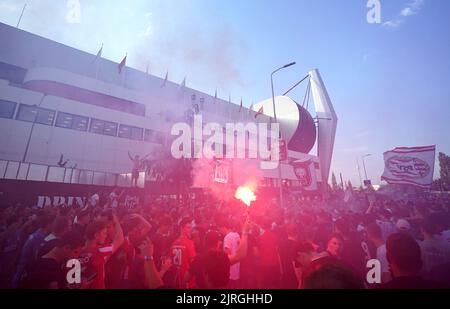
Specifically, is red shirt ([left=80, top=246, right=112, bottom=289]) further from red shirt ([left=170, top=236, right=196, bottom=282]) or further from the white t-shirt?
the white t-shirt

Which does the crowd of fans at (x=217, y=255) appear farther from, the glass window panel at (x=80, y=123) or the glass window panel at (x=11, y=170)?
the glass window panel at (x=80, y=123)

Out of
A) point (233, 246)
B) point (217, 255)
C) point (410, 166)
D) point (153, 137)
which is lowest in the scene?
point (233, 246)

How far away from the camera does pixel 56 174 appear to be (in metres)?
19.5

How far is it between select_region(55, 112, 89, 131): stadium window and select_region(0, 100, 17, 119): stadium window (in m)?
3.36

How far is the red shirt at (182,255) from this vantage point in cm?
382

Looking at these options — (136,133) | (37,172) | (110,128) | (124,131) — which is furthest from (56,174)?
(136,133)

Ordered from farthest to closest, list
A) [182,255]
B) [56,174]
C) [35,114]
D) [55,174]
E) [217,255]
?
[35,114], [56,174], [55,174], [182,255], [217,255]

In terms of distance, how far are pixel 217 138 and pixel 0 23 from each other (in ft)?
91.8

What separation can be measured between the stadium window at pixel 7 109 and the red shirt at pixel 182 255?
25345 mm

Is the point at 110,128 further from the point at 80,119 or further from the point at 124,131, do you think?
the point at 80,119

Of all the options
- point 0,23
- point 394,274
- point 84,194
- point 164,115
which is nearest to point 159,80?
point 164,115

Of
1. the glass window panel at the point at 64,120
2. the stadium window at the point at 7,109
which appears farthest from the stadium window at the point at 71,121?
the stadium window at the point at 7,109

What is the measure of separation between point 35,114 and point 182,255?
2555 centimetres
